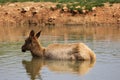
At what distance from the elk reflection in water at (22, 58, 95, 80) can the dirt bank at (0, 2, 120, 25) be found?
19907 mm

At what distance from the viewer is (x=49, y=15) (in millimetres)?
39094

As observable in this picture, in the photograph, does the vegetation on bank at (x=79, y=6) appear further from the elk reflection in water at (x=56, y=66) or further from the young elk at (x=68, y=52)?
the elk reflection in water at (x=56, y=66)

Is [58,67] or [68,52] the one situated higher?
[68,52]

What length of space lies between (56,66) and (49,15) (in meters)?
22.5

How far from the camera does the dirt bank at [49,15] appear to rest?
37.9 meters

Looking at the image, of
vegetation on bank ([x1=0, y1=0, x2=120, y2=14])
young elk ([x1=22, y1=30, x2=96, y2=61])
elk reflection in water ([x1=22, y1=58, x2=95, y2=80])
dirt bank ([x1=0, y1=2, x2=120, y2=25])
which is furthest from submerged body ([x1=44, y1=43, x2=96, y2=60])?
vegetation on bank ([x1=0, y1=0, x2=120, y2=14])

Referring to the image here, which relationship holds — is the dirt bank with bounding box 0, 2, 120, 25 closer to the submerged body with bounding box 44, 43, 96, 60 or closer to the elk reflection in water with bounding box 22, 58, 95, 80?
the submerged body with bounding box 44, 43, 96, 60

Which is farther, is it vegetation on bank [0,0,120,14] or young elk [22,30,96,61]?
vegetation on bank [0,0,120,14]

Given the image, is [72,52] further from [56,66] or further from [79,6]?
[79,6]

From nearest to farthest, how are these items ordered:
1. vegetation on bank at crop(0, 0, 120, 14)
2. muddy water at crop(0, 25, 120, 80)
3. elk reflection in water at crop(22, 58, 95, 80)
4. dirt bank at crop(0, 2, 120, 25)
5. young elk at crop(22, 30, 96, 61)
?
muddy water at crop(0, 25, 120, 80), elk reflection in water at crop(22, 58, 95, 80), young elk at crop(22, 30, 96, 61), dirt bank at crop(0, 2, 120, 25), vegetation on bank at crop(0, 0, 120, 14)

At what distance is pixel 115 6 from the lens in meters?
39.4

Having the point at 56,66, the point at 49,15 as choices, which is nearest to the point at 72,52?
the point at 56,66

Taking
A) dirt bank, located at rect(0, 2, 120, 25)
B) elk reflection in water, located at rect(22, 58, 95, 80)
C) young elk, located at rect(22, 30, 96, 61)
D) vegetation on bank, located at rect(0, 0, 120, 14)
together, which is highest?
young elk, located at rect(22, 30, 96, 61)

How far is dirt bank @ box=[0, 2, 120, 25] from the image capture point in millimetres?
37875
